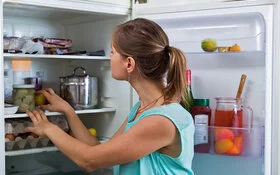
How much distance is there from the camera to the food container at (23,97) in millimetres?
1759

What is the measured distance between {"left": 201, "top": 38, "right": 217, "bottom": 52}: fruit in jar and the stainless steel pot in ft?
1.78

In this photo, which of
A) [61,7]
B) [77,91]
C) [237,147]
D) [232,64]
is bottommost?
[237,147]

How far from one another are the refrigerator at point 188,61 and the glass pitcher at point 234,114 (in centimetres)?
3

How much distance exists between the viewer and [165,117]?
134 cm

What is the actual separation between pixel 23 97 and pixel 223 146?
80 centimetres

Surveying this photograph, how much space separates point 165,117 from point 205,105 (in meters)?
0.48

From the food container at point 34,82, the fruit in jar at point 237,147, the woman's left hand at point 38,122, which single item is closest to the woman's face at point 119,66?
the woman's left hand at point 38,122

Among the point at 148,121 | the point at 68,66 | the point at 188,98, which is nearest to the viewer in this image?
the point at 148,121

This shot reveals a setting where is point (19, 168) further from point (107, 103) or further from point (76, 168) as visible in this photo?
point (107, 103)

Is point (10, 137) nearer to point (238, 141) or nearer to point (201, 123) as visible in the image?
point (201, 123)

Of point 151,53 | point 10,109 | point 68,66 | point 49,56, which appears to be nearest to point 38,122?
point 10,109

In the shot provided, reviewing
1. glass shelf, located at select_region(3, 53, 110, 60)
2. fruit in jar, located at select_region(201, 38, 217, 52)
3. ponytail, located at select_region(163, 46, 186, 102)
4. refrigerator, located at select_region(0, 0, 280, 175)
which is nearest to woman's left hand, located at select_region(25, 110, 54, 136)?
refrigerator, located at select_region(0, 0, 280, 175)

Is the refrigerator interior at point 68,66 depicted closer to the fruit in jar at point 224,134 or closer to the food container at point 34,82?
the food container at point 34,82

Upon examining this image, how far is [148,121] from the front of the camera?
133cm
